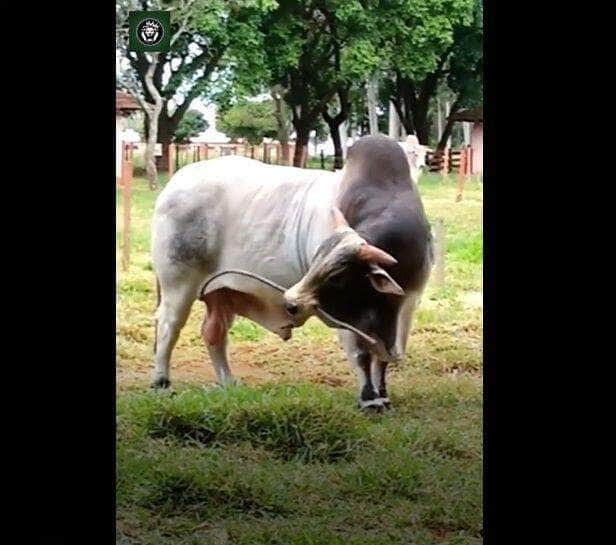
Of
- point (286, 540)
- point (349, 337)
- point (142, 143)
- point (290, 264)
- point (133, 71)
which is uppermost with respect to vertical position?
point (133, 71)

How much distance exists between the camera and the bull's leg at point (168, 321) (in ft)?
12.0

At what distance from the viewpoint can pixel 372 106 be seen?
3654 mm

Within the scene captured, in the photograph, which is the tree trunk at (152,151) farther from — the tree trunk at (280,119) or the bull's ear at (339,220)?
the bull's ear at (339,220)

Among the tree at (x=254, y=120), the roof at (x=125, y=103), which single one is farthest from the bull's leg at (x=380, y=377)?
the roof at (x=125, y=103)

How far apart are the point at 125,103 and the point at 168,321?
706mm

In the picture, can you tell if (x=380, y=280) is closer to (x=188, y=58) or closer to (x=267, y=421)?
(x=267, y=421)

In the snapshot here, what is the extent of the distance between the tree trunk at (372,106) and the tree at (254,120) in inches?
12.0

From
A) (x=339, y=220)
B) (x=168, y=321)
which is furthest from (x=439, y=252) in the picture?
(x=168, y=321)

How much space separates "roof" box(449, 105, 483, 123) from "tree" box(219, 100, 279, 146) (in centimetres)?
Result: 58

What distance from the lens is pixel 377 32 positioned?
3.65 metres

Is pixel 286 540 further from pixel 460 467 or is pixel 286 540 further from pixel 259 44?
pixel 259 44
